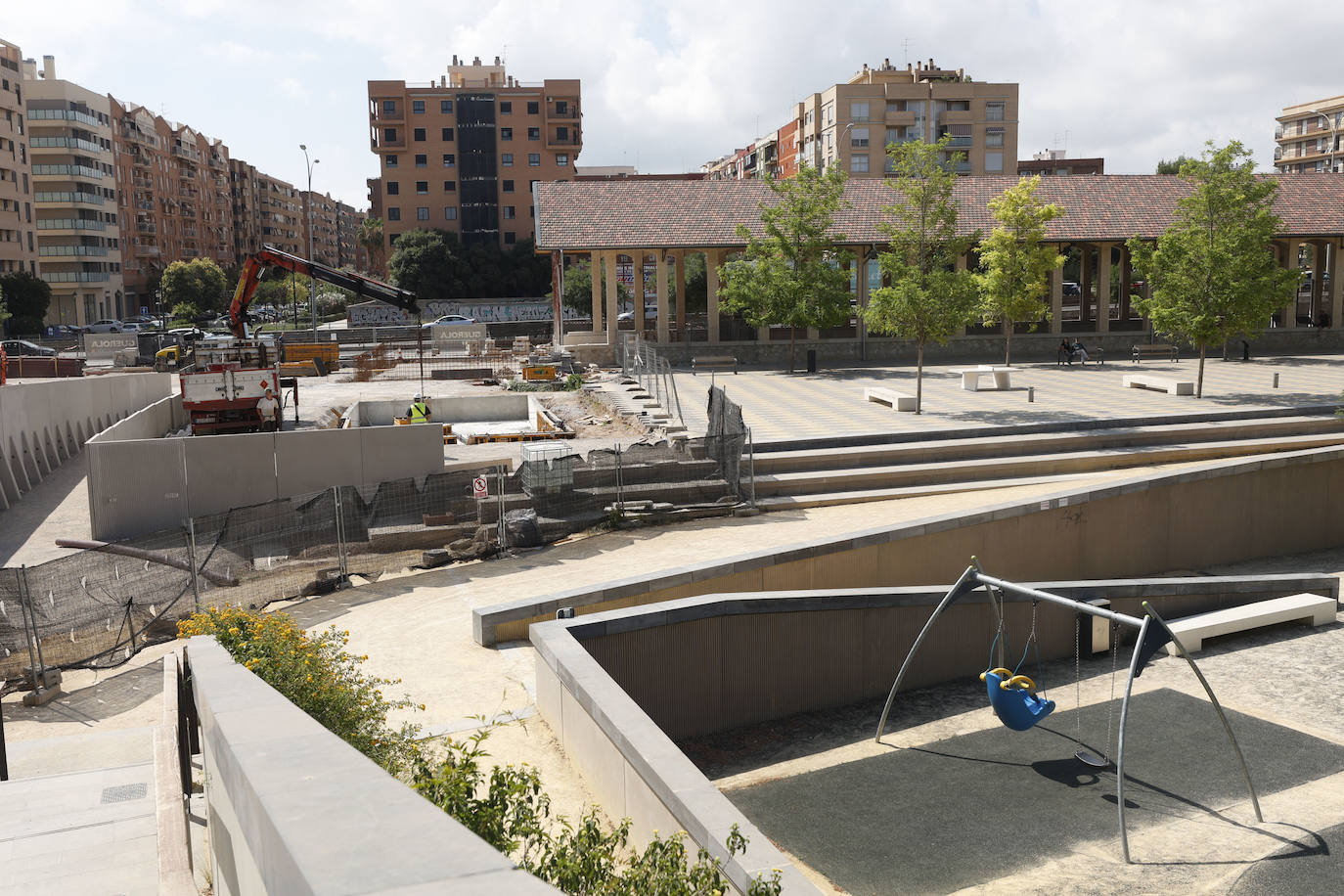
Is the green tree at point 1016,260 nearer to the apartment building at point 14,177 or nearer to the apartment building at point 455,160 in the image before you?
the apartment building at point 455,160

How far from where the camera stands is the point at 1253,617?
44.5 feet

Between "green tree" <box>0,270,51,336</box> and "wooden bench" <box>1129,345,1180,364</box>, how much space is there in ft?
227

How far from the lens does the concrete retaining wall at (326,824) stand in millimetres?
2592

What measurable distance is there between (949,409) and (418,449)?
13.5 meters

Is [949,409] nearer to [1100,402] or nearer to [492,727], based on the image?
[1100,402]

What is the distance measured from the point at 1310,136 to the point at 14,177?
121m

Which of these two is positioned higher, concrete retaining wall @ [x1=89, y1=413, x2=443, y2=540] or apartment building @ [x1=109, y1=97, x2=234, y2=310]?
apartment building @ [x1=109, y1=97, x2=234, y2=310]

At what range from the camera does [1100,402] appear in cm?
2780

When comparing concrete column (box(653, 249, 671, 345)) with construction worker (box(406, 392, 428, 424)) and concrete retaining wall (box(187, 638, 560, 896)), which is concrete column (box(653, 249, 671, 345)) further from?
concrete retaining wall (box(187, 638, 560, 896))

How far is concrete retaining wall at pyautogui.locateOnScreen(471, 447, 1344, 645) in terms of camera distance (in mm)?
12250

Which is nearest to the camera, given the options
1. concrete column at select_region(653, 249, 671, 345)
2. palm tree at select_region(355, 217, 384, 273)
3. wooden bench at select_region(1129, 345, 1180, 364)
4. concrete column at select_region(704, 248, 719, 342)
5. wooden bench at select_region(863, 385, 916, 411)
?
wooden bench at select_region(863, 385, 916, 411)

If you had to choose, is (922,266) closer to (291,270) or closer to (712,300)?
(712,300)

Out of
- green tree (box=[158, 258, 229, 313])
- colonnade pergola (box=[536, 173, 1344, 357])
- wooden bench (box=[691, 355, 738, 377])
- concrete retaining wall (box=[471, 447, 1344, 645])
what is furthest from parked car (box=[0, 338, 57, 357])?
concrete retaining wall (box=[471, 447, 1344, 645])

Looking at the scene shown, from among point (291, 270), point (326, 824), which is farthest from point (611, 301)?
point (326, 824)
